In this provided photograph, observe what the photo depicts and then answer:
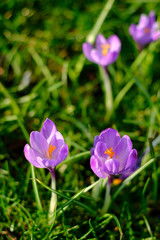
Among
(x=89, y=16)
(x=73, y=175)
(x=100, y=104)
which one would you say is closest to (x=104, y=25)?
(x=89, y=16)

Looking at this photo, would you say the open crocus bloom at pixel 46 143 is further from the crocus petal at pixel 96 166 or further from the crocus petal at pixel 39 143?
the crocus petal at pixel 96 166

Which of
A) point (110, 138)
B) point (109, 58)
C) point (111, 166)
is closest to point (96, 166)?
point (111, 166)

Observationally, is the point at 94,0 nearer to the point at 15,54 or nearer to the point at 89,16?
the point at 89,16

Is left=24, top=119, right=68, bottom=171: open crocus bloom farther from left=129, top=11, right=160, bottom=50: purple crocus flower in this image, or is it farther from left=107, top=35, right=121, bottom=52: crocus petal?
left=129, top=11, right=160, bottom=50: purple crocus flower

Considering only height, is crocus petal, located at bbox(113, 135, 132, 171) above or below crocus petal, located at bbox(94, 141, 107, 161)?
below

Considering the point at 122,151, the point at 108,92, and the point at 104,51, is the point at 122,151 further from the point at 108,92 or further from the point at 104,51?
the point at 104,51

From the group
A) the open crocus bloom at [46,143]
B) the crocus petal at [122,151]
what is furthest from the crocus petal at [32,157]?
the crocus petal at [122,151]

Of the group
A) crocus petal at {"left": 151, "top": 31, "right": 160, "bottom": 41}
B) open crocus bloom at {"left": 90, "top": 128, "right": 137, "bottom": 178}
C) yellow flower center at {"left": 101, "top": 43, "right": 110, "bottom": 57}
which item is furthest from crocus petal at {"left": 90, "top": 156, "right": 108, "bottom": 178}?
crocus petal at {"left": 151, "top": 31, "right": 160, "bottom": 41}
